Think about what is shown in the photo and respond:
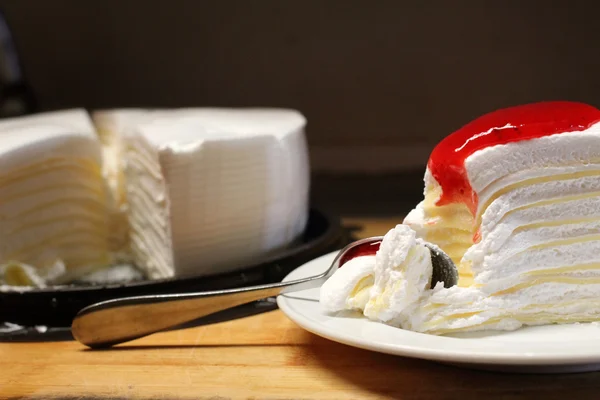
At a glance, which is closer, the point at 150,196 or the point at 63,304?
the point at 63,304

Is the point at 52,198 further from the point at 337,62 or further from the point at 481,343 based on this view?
the point at 337,62

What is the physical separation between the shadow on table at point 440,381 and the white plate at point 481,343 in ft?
0.05

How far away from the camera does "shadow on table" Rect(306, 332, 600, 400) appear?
0.79 m

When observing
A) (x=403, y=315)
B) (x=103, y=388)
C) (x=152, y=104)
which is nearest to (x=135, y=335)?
(x=103, y=388)

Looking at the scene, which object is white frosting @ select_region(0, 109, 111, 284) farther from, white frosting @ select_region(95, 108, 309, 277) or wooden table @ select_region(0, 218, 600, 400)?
wooden table @ select_region(0, 218, 600, 400)

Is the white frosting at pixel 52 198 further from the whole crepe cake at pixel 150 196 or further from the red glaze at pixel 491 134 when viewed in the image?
the red glaze at pixel 491 134

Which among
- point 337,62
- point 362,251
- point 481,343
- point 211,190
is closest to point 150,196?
point 211,190

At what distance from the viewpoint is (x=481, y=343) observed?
2.61 ft

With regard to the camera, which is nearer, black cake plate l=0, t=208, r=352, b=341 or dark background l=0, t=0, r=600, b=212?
black cake plate l=0, t=208, r=352, b=341

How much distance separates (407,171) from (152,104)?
2.71ft

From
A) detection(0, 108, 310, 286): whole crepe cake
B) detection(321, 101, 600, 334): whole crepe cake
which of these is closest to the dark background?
detection(0, 108, 310, 286): whole crepe cake

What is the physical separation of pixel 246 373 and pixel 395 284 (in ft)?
0.70

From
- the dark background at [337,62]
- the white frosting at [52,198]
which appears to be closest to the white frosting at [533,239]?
the white frosting at [52,198]

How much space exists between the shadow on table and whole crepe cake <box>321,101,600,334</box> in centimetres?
5
